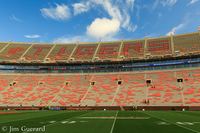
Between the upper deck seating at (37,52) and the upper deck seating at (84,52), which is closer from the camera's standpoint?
the upper deck seating at (84,52)

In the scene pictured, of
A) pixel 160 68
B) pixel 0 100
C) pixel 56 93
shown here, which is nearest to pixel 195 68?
pixel 160 68

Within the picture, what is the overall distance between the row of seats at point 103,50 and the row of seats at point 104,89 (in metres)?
6.75

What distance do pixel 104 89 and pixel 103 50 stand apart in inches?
824

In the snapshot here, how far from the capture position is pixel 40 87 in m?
66.1

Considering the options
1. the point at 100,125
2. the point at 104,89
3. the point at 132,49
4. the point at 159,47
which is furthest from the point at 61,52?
the point at 100,125

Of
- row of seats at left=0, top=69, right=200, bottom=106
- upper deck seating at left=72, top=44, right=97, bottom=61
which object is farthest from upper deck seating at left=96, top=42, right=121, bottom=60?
row of seats at left=0, top=69, right=200, bottom=106

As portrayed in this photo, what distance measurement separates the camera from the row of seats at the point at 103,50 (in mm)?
69750

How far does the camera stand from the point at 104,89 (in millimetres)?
61688

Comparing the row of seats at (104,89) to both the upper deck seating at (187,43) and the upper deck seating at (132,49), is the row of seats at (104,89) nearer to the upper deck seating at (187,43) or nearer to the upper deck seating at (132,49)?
the upper deck seating at (132,49)

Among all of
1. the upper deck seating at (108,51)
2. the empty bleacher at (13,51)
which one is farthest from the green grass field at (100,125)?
the empty bleacher at (13,51)

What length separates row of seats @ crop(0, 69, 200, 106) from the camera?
53.4 m

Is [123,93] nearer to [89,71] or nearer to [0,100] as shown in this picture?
[89,71]

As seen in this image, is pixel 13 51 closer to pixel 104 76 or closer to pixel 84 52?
pixel 84 52

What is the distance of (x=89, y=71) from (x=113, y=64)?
829 cm
